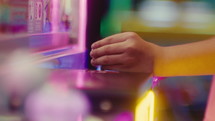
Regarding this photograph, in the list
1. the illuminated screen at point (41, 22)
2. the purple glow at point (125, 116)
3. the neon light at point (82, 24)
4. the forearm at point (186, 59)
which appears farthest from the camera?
the neon light at point (82, 24)

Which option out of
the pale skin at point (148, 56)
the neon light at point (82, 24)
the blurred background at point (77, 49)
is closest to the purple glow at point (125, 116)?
the blurred background at point (77, 49)

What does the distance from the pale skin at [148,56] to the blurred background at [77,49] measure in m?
0.12

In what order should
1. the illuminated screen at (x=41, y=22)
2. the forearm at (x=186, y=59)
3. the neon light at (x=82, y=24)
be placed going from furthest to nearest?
the neon light at (x=82, y=24) → the forearm at (x=186, y=59) → the illuminated screen at (x=41, y=22)

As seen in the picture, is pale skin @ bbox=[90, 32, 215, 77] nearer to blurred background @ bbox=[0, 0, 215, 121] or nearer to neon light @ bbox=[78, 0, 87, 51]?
blurred background @ bbox=[0, 0, 215, 121]

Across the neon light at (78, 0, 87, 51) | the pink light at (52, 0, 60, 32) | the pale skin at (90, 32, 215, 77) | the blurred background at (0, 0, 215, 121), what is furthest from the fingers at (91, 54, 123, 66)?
the neon light at (78, 0, 87, 51)

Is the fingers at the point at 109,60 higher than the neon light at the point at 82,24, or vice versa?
the neon light at the point at 82,24

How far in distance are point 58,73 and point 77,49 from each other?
1.56 feet

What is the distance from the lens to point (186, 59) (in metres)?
0.86

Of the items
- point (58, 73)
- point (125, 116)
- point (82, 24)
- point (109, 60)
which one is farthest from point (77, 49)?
point (125, 116)

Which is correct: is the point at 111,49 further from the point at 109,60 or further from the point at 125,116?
the point at 125,116

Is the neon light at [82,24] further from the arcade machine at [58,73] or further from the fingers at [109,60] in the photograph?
the fingers at [109,60]

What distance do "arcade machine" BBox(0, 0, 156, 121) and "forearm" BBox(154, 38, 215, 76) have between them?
0.23m

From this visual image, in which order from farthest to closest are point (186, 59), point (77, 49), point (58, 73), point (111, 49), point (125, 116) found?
point (77, 49) < point (186, 59) < point (111, 49) < point (58, 73) < point (125, 116)

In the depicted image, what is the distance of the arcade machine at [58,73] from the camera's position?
0.43 m
